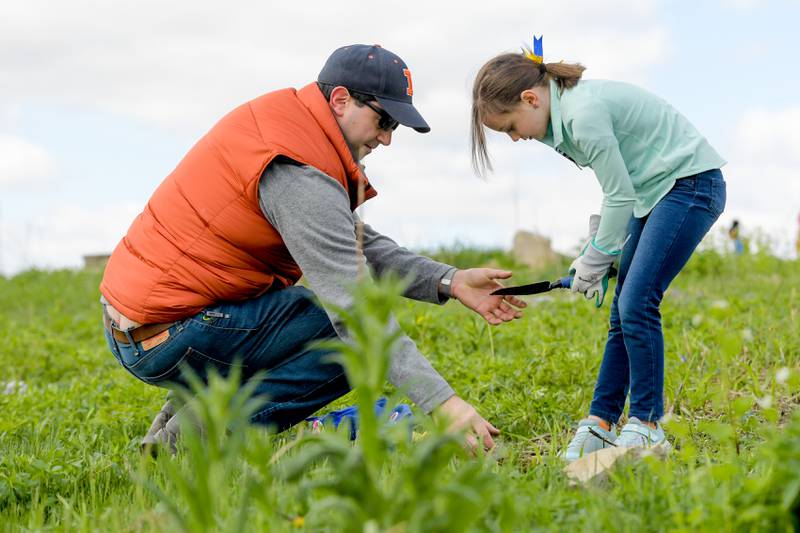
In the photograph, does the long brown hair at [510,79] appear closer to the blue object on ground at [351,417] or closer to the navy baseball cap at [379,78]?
the navy baseball cap at [379,78]

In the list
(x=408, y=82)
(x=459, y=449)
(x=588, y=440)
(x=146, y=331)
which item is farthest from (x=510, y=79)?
(x=459, y=449)

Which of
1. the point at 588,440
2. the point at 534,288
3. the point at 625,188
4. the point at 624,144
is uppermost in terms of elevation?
the point at 624,144

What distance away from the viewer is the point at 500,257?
1013cm

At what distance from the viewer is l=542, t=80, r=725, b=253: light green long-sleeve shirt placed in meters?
3.14

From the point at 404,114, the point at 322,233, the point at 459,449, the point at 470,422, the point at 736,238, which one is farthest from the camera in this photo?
the point at 736,238

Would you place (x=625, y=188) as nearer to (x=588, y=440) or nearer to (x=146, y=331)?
(x=588, y=440)

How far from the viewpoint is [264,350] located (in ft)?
10.6

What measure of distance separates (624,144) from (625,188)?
290mm

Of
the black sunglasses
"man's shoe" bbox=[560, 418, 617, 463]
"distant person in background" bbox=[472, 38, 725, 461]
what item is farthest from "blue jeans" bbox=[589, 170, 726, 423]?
the black sunglasses

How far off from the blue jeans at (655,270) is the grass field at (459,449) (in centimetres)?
23

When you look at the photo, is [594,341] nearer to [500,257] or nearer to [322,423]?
[322,423]

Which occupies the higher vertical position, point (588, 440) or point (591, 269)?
point (591, 269)

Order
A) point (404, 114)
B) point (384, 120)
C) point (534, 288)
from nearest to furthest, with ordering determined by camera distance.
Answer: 1. point (404, 114)
2. point (384, 120)
3. point (534, 288)

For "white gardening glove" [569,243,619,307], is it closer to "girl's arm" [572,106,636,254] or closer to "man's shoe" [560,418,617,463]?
"girl's arm" [572,106,636,254]
